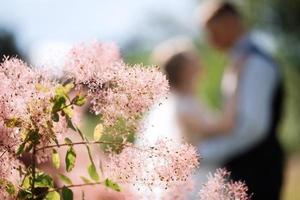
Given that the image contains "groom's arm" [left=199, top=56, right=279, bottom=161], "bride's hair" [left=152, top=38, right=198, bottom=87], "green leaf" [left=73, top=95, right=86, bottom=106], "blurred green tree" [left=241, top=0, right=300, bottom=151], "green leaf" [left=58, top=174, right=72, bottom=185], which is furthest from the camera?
"blurred green tree" [left=241, top=0, right=300, bottom=151]

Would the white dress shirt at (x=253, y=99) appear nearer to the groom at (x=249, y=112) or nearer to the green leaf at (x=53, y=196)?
the groom at (x=249, y=112)

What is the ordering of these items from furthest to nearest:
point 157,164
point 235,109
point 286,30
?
point 286,30
point 235,109
point 157,164

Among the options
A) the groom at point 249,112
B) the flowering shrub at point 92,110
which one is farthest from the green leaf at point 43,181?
the groom at point 249,112

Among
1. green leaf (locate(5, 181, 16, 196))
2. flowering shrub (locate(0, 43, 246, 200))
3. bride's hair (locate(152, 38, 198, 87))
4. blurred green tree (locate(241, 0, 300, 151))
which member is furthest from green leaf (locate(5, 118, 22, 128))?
blurred green tree (locate(241, 0, 300, 151))

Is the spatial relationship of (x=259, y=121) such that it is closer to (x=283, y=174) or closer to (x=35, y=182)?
(x=283, y=174)

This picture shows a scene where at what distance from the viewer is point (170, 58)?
17.0ft

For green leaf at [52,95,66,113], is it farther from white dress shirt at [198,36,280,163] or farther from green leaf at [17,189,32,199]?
white dress shirt at [198,36,280,163]

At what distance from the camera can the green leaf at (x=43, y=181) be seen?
163 centimetres

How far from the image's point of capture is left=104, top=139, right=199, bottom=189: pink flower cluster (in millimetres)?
1547

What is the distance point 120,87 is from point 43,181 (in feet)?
0.77

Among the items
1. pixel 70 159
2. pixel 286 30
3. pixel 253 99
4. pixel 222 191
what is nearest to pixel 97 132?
pixel 70 159

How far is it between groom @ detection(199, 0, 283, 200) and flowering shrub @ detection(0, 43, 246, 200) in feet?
10.7

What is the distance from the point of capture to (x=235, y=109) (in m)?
5.02

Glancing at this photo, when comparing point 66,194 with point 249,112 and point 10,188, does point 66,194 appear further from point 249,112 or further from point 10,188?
point 249,112
